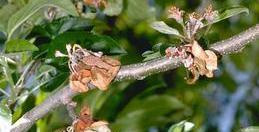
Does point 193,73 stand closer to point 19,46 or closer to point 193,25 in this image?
point 193,25

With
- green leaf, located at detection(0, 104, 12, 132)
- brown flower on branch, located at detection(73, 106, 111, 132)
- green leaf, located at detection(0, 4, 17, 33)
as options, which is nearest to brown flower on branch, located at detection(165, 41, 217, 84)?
brown flower on branch, located at detection(73, 106, 111, 132)

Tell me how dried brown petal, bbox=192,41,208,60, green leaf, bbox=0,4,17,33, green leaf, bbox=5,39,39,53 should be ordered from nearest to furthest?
dried brown petal, bbox=192,41,208,60 → green leaf, bbox=5,39,39,53 → green leaf, bbox=0,4,17,33

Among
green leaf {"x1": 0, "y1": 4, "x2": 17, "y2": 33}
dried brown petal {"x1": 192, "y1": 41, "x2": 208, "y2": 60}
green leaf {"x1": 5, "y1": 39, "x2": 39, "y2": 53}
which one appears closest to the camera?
dried brown petal {"x1": 192, "y1": 41, "x2": 208, "y2": 60}

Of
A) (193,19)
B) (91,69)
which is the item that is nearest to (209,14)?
(193,19)

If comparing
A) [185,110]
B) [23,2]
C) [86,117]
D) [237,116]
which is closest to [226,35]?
[185,110]

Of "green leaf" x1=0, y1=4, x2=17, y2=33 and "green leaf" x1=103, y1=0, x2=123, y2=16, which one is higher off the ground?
"green leaf" x1=103, y1=0, x2=123, y2=16

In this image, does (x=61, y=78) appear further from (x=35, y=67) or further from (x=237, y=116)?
(x=237, y=116)

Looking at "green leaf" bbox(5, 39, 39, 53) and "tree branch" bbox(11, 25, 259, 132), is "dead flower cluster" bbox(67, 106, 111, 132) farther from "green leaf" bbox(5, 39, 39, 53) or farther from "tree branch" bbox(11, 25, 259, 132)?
"green leaf" bbox(5, 39, 39, 53)

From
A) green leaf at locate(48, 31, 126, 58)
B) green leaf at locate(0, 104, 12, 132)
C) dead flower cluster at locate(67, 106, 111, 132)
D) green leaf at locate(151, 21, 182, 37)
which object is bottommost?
dead flower cluster at locate(67, 106, 111, 132)
